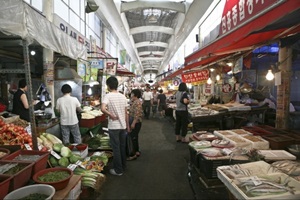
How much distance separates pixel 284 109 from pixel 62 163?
5.16 m

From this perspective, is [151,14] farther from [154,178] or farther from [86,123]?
[154,178]

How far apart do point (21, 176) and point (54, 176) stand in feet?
1.46

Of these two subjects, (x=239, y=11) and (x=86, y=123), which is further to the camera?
(x=86, y=123)

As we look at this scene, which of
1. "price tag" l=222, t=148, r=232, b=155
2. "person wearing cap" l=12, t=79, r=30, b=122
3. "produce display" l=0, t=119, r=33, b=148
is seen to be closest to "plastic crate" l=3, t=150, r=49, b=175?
"produce display" l=0, t=119, r=33, b=148

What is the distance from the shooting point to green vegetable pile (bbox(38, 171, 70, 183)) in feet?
9.54

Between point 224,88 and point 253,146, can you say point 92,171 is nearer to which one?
point 253,146

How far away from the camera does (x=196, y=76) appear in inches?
443

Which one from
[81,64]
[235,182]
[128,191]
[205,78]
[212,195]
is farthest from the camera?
[205,78]

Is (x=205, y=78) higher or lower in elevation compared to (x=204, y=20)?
lower

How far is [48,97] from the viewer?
649cm

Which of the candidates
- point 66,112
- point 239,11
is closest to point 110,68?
point 66,112

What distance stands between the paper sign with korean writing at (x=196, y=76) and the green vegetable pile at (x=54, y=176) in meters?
8.99

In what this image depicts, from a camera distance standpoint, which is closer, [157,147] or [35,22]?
[35,22]

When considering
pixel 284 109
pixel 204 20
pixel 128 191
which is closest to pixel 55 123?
pixel 128 191
